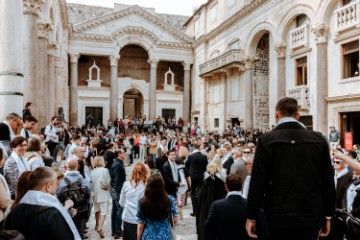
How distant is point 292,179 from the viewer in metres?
3.00

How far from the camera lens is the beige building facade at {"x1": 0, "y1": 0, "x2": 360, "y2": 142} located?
14344mm

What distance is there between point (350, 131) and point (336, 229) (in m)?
13.8

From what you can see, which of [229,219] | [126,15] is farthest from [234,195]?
[126,15]

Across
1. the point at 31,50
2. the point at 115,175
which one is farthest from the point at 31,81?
the point at 115,175

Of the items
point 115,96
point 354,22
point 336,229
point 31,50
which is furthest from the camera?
point 115,96

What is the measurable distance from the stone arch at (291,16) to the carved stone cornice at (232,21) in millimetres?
2843

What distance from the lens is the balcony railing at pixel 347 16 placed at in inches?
613

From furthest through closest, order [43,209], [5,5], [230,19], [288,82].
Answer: [230,19], [288,82], [5,5], [43,209]

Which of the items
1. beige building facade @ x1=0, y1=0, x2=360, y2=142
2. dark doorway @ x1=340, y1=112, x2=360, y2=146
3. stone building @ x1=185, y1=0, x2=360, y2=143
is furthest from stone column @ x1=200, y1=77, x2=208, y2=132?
dark doorway @ x1=340, y1=112, x2=360, y2=146

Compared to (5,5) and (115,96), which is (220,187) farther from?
(115,96)

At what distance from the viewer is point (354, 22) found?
15.7 metres

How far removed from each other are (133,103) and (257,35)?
23354 mm

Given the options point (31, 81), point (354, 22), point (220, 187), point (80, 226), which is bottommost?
point (80, 226)

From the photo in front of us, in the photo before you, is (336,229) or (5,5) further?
(5,5)
